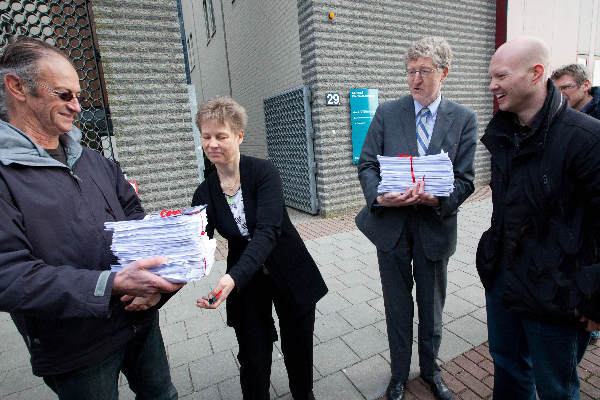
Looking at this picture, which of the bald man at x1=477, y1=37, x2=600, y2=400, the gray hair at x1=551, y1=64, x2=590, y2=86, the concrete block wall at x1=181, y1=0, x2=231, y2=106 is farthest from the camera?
the concrete block wall at x1=181, y1=0, x2=231, y2=106

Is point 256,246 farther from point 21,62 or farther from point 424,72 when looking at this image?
point 424,72

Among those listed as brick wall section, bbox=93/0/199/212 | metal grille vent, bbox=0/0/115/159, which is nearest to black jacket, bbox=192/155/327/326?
brick wall section, bbox=93/0/199/212

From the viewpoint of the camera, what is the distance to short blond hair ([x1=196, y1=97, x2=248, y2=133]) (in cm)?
178

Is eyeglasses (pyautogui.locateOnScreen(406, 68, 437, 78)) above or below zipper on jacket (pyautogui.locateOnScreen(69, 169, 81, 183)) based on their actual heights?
above

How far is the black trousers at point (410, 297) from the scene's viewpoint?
218 cm

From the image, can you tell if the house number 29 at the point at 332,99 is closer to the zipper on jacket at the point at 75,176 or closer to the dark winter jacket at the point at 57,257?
the dark winter jacket at the point at 57,257

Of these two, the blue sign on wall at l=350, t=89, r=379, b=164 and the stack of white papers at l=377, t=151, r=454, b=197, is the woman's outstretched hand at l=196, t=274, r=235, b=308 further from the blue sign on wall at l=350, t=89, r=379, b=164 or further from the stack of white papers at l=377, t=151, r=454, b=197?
the blue sign on wall at l=350, t=89, r=379, b=164

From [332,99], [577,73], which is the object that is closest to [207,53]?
[332,99]

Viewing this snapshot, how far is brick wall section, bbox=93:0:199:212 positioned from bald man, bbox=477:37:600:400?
4741 mm

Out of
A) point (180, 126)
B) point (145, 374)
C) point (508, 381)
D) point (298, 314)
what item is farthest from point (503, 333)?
point (180, 126)

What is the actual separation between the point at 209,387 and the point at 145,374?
0.95 meters

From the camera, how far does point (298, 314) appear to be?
1981mm

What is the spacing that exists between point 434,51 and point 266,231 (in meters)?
1.46

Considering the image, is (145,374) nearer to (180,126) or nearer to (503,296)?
(503,296)
